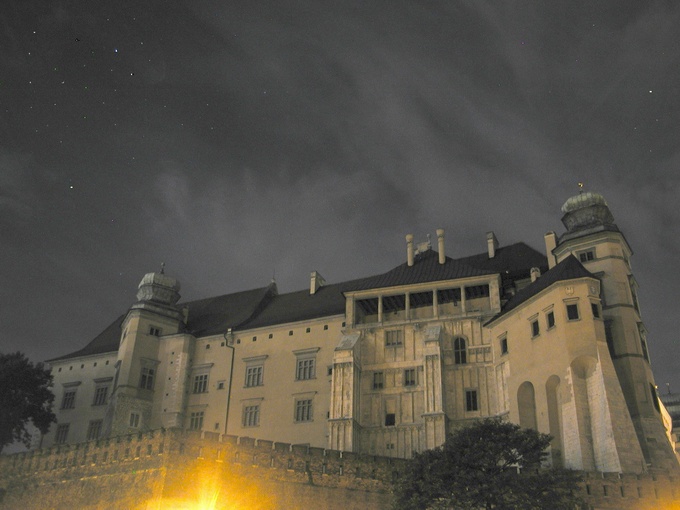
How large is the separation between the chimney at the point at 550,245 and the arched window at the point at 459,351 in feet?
28.8

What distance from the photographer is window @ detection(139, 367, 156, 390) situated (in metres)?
58.0

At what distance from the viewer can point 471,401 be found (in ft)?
154

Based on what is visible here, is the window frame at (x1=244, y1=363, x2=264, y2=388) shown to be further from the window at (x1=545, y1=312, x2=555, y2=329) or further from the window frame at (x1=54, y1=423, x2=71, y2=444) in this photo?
the window at (x1=545, y1=312, x2=555, y2=329)

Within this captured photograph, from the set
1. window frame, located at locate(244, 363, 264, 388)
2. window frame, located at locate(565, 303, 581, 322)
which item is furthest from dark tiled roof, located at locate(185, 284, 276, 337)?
window frame, located at locate(565, 303, 581, 322)

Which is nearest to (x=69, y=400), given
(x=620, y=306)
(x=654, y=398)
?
(x=620, y=306)

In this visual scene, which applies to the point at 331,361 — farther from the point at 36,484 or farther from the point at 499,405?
the point at 36,484

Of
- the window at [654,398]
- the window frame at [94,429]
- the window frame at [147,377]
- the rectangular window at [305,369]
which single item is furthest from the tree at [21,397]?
the window at [654,398]

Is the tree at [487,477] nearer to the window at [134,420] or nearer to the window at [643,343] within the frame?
the window at [643,343]

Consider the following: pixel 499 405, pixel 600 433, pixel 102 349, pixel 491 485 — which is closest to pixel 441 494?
pixel 491 485

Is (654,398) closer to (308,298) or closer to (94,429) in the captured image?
(308,298)

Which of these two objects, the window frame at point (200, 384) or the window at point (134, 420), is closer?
the window at point (134, 420)

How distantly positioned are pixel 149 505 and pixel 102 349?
30.9 metres

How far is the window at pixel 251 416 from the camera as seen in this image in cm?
5412

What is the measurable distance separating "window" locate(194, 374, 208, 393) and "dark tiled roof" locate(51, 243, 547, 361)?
149 inches
